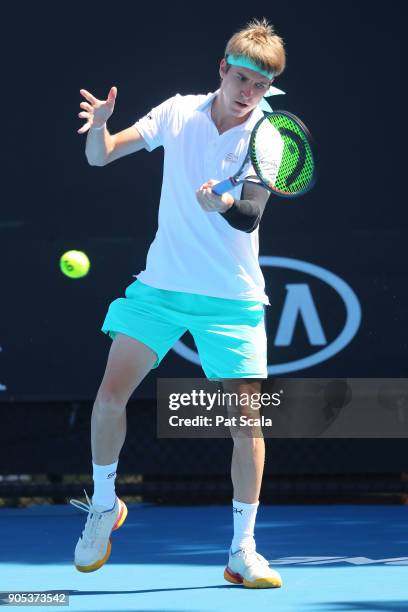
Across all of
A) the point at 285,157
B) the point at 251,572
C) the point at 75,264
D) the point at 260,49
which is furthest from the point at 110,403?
the point at 75,264

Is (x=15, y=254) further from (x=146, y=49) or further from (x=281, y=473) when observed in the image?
(x=281, y=473)

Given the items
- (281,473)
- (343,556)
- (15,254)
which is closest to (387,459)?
(281,473)

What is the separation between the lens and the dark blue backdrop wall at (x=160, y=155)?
6184 mm

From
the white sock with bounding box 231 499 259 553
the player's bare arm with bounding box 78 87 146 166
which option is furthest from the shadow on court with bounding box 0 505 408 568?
the player's bare arm with bounding box 78 87 146 166

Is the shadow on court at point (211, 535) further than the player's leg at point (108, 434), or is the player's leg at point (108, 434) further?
the shadow on court at point (211, 535)

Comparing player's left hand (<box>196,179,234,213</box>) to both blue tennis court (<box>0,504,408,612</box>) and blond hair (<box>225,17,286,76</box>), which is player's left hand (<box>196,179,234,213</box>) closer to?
blond hair (<box>225,17,286,76</box>)

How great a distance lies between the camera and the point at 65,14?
624cm

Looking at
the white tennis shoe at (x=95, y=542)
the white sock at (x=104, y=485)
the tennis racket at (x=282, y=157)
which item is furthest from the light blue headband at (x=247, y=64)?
the white tennis shoe at (x=95, y=542)

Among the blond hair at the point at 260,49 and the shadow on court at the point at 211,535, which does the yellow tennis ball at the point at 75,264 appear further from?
the blond hair at the point at 260,49

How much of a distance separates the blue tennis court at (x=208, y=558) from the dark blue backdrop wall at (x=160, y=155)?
2.43 ft

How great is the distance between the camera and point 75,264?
20.2 feet

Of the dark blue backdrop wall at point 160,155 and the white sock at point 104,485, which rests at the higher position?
the dark blue backdrop wall at point 160,155

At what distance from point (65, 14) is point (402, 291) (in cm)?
197

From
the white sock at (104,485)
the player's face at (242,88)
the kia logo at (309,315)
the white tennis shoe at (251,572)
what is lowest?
the white tennis shoe at (251,572)
